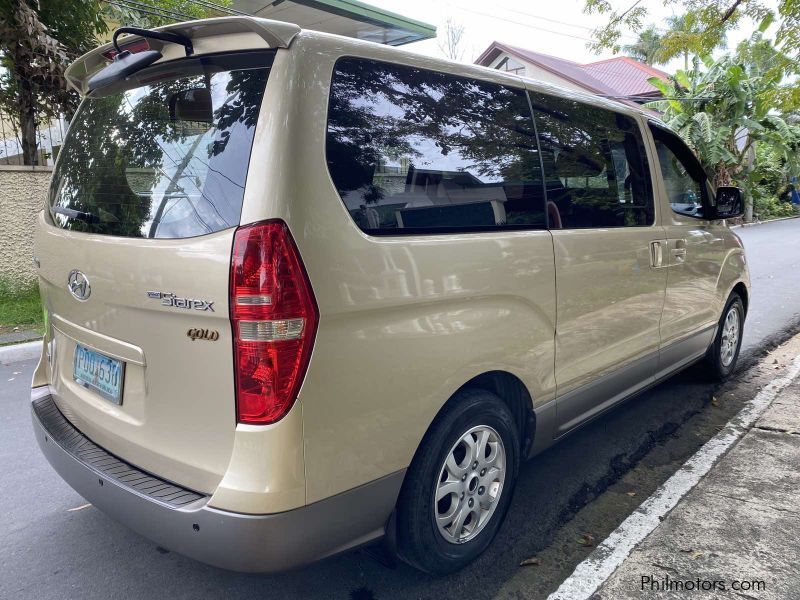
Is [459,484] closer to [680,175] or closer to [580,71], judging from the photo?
[680,175]

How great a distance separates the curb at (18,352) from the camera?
18.7ft

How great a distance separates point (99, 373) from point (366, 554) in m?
1.30

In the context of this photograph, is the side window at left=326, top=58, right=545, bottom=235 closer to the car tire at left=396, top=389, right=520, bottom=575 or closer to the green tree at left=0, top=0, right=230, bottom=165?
the car tire at left=396, top=389, right=520, bottom=575

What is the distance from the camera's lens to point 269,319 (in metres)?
1.81

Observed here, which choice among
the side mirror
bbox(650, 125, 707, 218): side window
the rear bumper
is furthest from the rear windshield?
the side mirror

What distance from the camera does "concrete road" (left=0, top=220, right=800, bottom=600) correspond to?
98.7 inches

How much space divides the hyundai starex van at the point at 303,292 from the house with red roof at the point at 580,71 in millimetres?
23778

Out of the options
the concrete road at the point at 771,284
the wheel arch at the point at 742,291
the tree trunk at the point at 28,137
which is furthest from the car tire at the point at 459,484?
the tree trunk at the point at 28,137

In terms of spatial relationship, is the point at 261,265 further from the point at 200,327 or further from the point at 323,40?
the point at 323,40

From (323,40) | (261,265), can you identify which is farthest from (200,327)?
(323,40)

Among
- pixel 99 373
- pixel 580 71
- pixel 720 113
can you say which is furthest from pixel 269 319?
pixel 580 71

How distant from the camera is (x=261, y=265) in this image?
181 cm

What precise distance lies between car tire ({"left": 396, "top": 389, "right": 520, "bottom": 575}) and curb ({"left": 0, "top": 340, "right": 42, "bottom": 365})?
190 inches

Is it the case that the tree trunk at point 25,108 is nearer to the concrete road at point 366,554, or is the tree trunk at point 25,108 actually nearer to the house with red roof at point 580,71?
the concrete road at point 366,554
